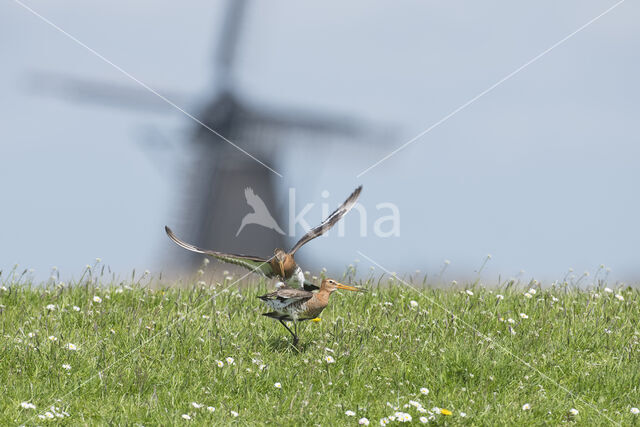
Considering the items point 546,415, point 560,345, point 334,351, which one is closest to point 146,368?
point 334,351

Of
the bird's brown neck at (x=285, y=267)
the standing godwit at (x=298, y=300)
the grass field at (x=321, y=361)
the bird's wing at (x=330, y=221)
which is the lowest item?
the grass field at (x=321, y=361)

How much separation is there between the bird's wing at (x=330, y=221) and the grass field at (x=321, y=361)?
4.14 ft

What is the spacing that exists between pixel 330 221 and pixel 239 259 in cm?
94

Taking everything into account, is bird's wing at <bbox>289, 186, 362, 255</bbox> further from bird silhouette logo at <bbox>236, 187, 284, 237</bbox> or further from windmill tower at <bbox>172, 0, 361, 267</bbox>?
windmill tower at <bbox>172, 0, 361, 267</bbox>

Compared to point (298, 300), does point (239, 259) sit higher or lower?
higher

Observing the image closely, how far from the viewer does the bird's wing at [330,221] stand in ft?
23.4

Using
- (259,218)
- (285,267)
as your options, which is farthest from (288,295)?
(259,218)

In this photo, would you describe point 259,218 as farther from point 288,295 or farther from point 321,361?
point 288,295

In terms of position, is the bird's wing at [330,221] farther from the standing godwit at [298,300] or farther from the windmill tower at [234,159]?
the windmill tower at [234,159]

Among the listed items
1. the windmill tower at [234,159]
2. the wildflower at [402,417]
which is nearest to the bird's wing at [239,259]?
the wildflower at [402,417]

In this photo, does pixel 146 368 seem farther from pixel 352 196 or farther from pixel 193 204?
pixel 193 204

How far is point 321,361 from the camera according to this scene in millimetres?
7574

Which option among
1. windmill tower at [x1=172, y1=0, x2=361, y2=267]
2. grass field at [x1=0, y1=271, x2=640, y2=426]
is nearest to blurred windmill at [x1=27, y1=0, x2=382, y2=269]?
windmill tower at [x1=172, y1=0, x2=361, y2=267]

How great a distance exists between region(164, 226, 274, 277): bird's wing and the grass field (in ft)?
2.98
